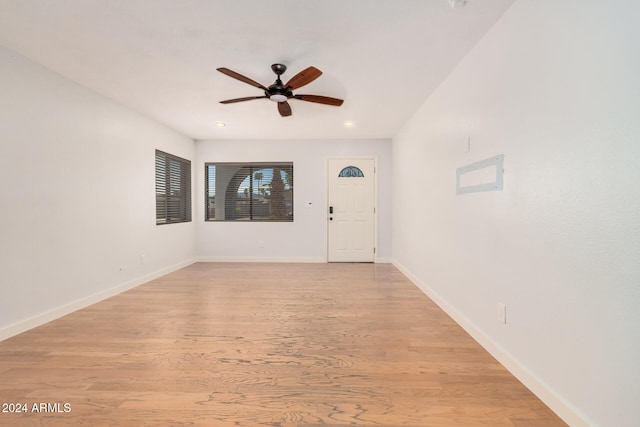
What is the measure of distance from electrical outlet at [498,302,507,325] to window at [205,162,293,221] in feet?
13.7

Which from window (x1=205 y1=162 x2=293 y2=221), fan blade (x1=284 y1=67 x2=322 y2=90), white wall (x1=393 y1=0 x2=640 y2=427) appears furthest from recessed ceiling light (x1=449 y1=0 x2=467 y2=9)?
window (x1=205 y1=162 x2=293 y2=221)

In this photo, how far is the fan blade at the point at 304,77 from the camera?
2371 millimetres

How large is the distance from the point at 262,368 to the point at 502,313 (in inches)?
67.5

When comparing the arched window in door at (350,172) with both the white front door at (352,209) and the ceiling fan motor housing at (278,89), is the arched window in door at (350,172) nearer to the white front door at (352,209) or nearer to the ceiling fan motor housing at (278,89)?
the white front door at (352,209)

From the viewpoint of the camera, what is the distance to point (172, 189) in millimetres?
4977

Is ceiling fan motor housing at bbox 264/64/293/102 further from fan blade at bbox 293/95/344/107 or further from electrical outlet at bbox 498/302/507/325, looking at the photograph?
electrical outlet at bbox 498/302/507/325

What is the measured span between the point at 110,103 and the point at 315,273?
3.68m

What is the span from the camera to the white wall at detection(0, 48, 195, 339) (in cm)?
244

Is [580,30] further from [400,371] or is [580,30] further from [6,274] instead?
[6,274]

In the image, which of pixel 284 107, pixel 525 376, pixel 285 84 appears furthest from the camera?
pixel 284 107

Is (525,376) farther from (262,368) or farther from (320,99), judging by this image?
(320,99)

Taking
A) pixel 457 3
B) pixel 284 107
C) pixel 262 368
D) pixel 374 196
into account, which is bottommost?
pixel 262 368

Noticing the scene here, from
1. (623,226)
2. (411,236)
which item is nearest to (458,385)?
(623,226)

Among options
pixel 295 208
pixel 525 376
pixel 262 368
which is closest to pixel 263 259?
pixel 295 208
